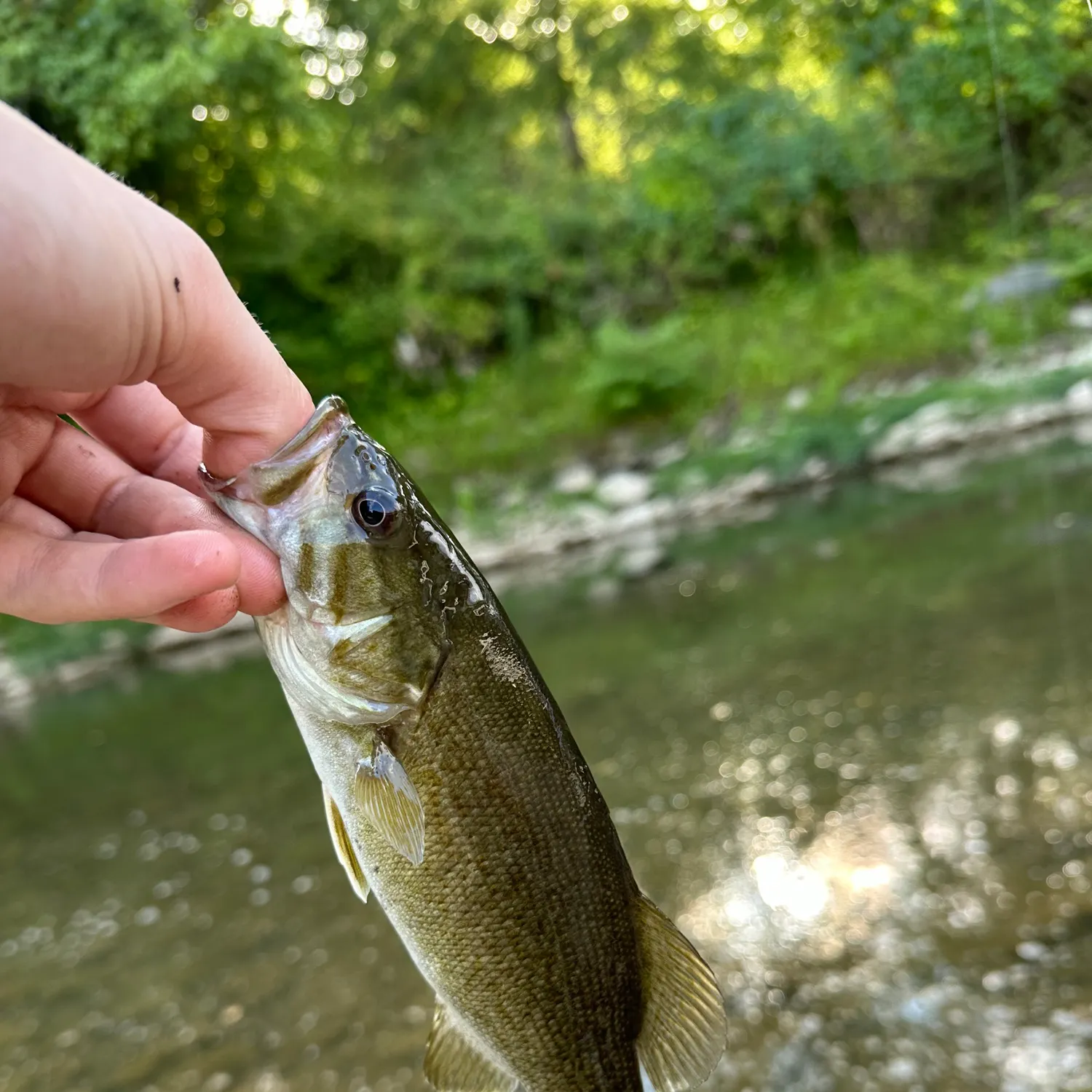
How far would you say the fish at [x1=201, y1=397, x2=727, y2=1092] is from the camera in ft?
4.14

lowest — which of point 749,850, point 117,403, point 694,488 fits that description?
point 694,488

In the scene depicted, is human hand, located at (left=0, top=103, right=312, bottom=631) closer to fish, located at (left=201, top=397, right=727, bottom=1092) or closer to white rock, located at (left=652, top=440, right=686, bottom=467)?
fish, located at (left=201, top=397, right=727, bottom=1092)

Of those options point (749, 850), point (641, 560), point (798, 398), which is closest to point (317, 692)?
point (749, 850)

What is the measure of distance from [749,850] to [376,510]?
11.1 ft

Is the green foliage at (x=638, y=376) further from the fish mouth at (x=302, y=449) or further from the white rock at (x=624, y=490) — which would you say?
the fish mouth at (x=302, y=449)

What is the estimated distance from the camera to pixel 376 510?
1271 mm

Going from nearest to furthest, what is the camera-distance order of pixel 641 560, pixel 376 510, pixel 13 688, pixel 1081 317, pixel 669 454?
pixel 376 510 → pixel 1081 317 → pixel 641 560 → pixel 13 688 → pixel 669 454

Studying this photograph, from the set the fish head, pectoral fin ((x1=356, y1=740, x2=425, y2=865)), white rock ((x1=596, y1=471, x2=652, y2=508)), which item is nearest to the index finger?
the fish head

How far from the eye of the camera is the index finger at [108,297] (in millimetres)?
Result: 747

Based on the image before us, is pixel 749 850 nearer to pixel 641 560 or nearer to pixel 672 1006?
pixel 672 1006

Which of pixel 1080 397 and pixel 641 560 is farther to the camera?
pixel 1080 397

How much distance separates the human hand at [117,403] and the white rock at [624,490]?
1063 centimetres

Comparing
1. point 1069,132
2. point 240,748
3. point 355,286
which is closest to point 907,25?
point 1069,132

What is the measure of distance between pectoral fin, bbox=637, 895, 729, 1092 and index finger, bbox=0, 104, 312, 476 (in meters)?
0.96
